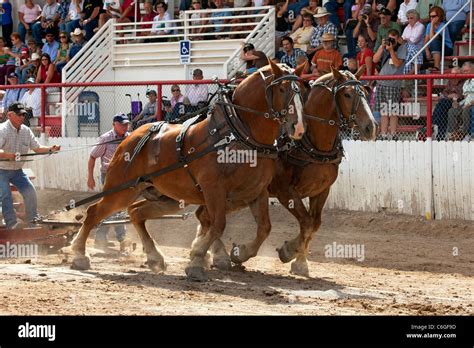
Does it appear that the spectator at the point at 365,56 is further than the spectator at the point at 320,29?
No

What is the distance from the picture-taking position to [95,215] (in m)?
13.2

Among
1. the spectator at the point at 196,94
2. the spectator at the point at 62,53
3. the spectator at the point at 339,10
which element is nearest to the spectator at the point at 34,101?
the spectator at the point at 62,53

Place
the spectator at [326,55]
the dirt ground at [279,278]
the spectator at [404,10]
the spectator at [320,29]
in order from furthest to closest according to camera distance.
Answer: the spectator at [320,29] < the spectator at [404,10] < the spectator at [326,55] < the dirt ground at [279,278]

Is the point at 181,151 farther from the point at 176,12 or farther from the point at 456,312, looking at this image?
the point at 176,12

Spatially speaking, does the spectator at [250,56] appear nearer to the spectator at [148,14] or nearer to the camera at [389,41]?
the camera at [389,41]

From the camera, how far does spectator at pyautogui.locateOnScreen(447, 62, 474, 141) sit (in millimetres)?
15209

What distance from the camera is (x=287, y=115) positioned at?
1146cm

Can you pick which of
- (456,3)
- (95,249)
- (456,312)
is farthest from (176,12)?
(456,312)

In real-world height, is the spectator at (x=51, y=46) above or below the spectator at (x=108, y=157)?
above

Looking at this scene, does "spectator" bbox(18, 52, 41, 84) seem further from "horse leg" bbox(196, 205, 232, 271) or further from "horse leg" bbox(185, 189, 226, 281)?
"horse leg" bbox(185, 189, 226, 281)

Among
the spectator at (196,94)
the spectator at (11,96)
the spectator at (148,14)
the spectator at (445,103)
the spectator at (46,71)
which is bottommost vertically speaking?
the spectator at (445,103)

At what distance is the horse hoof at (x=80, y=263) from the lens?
42.2 ft

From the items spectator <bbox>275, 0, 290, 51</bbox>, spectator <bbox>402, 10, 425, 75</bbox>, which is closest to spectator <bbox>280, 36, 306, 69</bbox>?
spectator <bbox>275, 0, 290, 51</bbox>

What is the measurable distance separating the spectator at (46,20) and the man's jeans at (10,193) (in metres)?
12.8
